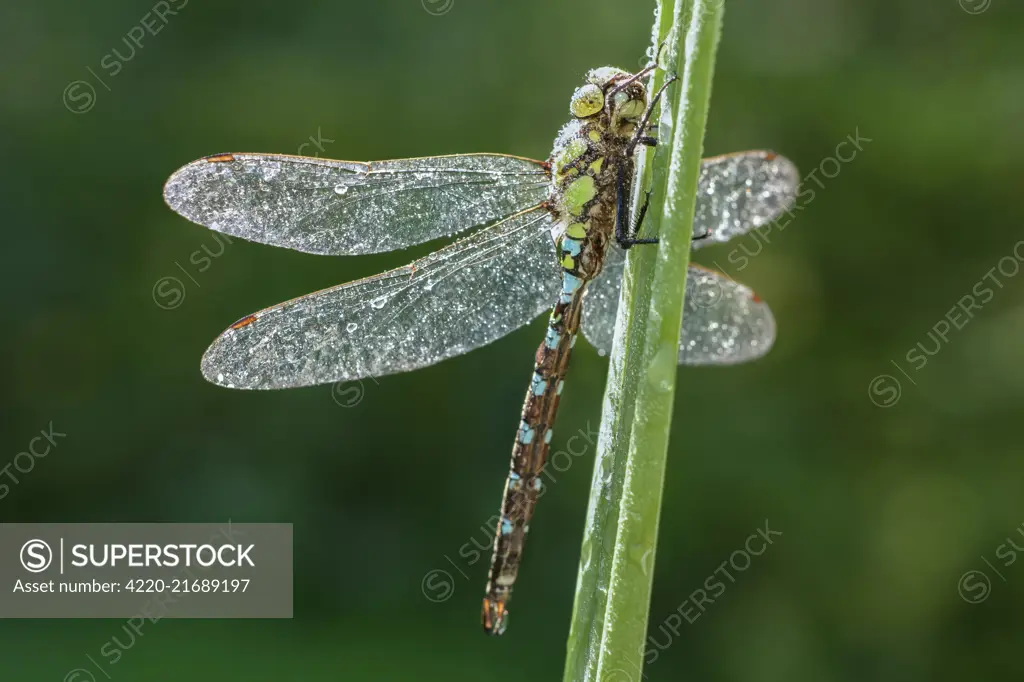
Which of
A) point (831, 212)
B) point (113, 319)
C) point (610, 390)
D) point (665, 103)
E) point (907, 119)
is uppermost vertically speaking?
point (907, 119)

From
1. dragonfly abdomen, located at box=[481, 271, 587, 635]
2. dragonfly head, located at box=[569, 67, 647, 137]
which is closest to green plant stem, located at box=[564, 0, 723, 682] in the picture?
dragonfly head, located at box=[569, 67, 647, 137]

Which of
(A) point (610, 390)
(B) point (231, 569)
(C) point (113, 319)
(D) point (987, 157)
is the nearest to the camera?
(A) point (610, 390)

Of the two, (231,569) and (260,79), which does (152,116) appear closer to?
(260,79)

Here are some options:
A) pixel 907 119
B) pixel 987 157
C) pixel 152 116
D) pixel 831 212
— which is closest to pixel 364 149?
pixel 152 116

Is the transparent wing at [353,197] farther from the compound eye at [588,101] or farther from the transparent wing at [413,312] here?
the compound eye at [588,101]

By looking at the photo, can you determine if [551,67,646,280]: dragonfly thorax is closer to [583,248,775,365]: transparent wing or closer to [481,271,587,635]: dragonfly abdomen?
[481,271,587,635]: dragonfly abdomen

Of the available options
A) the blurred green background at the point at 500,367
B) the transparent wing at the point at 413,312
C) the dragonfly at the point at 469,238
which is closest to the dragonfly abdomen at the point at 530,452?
the dragonfly at the point at 469,238
